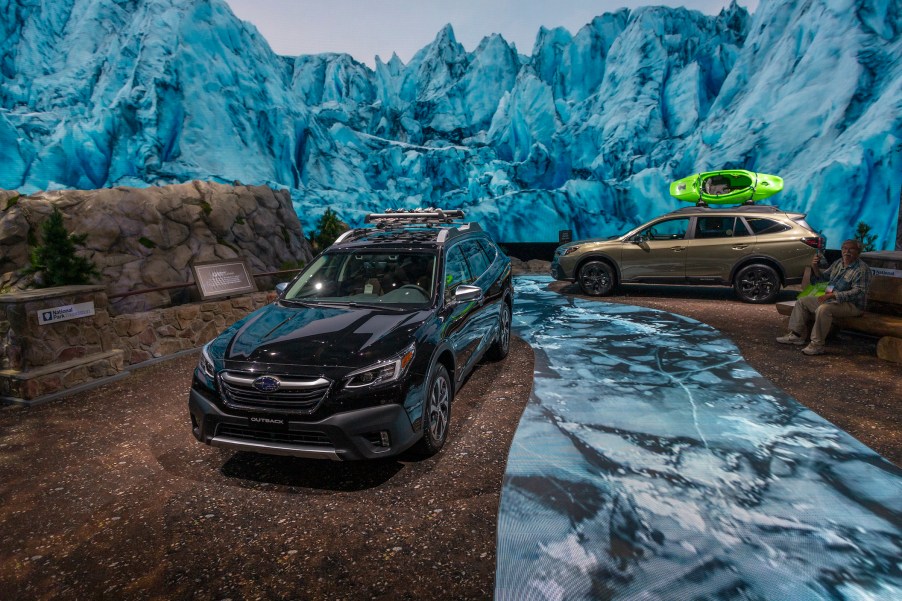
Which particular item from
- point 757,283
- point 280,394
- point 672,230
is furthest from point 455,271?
point 757,283

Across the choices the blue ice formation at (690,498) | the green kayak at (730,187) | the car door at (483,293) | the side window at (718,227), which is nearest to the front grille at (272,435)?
the blue ice formation at (690,498)

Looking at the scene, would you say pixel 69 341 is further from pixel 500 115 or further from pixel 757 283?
pixel 500 115

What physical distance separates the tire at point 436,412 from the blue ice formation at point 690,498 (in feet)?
1.86

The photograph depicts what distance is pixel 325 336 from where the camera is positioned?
3561mm

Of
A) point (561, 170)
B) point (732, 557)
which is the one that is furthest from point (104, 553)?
point (561, 170)

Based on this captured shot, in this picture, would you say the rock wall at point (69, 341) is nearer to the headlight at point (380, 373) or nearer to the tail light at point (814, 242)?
the headlight at point (380, 373)

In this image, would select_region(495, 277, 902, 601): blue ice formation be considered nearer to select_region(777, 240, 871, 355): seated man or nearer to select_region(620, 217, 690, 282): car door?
select_region(777, 240, 871, 355): seated man

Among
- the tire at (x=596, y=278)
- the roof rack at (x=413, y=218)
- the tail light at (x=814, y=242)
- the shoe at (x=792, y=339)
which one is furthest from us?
the tire at (x=596, y=278)

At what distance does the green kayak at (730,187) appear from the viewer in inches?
543

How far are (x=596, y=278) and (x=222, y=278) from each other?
7.44 metres

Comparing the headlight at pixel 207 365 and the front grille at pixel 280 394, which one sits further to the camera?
the headlight at pixel 207 365

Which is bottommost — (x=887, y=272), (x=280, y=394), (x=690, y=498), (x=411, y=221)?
(x=690, y=498)

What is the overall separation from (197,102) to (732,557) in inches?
1171

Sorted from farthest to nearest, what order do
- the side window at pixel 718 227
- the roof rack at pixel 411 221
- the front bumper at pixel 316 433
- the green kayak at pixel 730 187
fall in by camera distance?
the green kayak at pixel 730 187 → the side window at pixel 718 227 → the roof rack at pixel 411 221 → the front bumper at pixel 316 433
